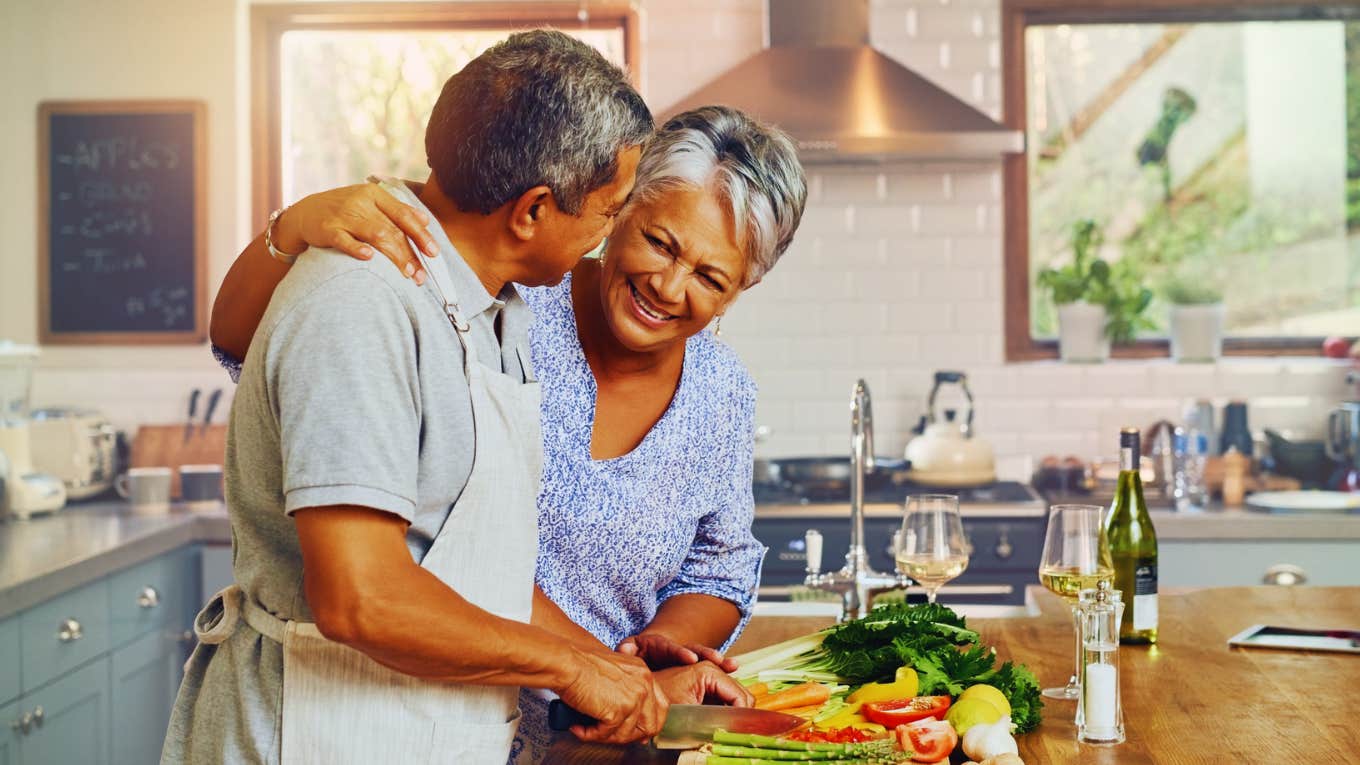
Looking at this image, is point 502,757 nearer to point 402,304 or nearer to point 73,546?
point 402,304

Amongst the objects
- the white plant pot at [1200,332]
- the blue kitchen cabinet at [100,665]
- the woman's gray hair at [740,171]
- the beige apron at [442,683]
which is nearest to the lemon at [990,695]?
the beige apron at [442,683]

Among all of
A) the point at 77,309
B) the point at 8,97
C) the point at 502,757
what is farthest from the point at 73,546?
the point at 502,757

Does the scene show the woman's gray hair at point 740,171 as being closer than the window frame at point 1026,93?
Yes

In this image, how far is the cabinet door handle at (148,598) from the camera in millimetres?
3727

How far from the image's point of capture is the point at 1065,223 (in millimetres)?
4820

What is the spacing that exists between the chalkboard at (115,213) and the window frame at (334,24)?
199 mm

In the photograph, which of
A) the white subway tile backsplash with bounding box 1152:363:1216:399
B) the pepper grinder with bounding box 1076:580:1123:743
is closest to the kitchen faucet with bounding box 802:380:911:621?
the pepper grinder with bounding box 1076:580:1123:743

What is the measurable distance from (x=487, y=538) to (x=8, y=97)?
12.7ft

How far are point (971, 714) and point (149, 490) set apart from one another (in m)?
3.17

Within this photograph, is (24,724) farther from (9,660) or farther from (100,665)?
(100,665)

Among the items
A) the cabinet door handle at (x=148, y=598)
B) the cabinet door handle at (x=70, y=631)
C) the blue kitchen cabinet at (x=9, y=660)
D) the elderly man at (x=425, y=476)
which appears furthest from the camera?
the cabinet door handle at (x=148, y=598)

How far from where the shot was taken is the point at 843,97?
431 centimetres

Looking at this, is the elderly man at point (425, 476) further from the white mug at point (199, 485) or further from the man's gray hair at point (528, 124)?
the white mug at point (199, 485)

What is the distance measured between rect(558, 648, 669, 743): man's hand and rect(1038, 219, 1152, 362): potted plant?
3371 mm
